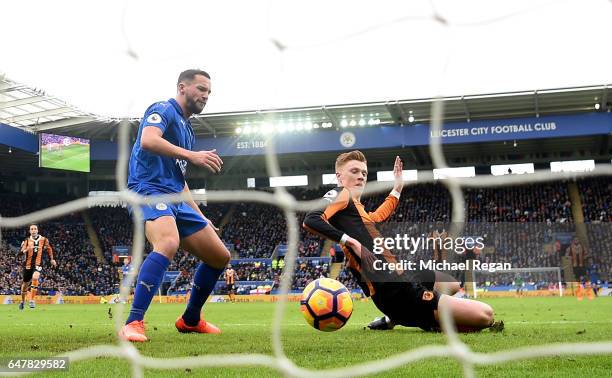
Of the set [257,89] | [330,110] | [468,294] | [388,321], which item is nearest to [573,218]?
[468,294]

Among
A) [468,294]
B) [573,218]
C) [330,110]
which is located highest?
[330,110]

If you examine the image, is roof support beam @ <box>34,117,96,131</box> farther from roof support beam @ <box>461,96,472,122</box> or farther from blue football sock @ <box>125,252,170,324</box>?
blue football sock @ <box>125,252,170,324</box>

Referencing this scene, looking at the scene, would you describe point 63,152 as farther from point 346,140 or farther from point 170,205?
point 170,205

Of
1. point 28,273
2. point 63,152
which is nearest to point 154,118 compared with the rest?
point 28,273

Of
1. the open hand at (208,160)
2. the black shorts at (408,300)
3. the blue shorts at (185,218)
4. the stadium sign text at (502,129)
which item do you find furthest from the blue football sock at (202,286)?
the stadium sign text at (502,129)

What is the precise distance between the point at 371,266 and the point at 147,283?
1439 millimetres

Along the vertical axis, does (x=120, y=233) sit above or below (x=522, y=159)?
below

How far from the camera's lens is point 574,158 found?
23984mm

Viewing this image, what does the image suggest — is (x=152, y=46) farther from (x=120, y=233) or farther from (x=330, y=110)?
(x=120, y=233)

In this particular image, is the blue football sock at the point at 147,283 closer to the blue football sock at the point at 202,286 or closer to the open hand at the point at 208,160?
the blue football sock at the point at 202,286

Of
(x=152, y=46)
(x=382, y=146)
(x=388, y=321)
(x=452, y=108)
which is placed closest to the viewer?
(x=152, y=46)

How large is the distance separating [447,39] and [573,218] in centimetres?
1794

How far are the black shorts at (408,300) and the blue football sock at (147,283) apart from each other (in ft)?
4.59

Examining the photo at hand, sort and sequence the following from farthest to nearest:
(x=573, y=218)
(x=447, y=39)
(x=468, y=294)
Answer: (x=573, y=218) → (x=468, y=294) → (x=447, y=39)
